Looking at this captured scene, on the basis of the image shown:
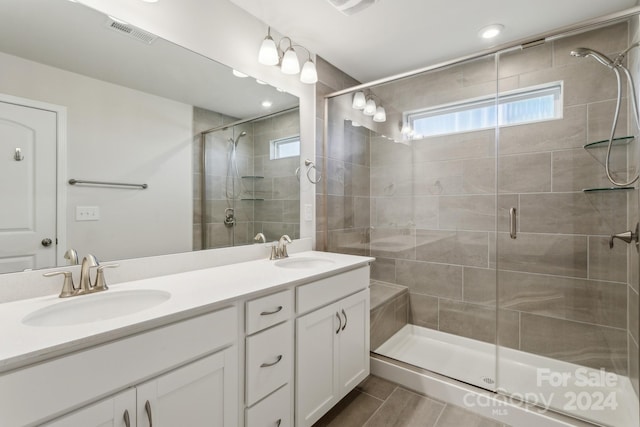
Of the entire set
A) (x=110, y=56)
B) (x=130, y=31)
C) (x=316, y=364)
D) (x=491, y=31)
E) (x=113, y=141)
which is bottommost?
(x=316, y=364)

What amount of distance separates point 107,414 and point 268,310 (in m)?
0.59

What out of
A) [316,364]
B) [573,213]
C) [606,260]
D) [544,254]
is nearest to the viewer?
[316,364]

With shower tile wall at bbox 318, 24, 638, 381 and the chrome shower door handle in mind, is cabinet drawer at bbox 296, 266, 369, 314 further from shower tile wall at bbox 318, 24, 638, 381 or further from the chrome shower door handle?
the chrome shower door handle

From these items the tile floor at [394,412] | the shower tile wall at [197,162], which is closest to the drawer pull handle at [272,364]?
the tile floor at [394,412]

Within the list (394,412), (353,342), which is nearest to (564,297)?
(394,412)

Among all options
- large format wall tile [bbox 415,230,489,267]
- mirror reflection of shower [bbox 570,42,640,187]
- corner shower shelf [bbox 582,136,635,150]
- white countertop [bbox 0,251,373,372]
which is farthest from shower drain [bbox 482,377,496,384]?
corner shower shelf [bbox 582,136,635,150]

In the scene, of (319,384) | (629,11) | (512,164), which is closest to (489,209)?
(512,164)

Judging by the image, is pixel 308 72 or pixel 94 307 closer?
pixel 94 307

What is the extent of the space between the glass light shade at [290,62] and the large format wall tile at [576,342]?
7.93 feet

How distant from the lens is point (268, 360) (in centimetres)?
125

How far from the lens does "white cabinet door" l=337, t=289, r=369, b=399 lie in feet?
5.53

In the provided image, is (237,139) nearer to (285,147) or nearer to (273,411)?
(285,147)

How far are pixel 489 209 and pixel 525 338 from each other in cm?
98

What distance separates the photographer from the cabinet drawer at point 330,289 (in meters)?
1.44
